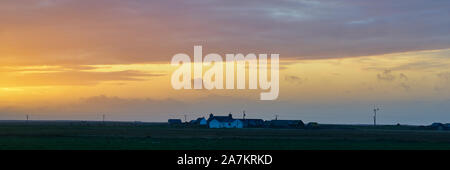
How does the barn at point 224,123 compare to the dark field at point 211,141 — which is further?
the barn at point 224,123

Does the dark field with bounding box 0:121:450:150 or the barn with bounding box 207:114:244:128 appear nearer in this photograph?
the dark field with bounding box 0:121:450:150

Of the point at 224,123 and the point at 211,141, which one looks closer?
the point at 211,141
